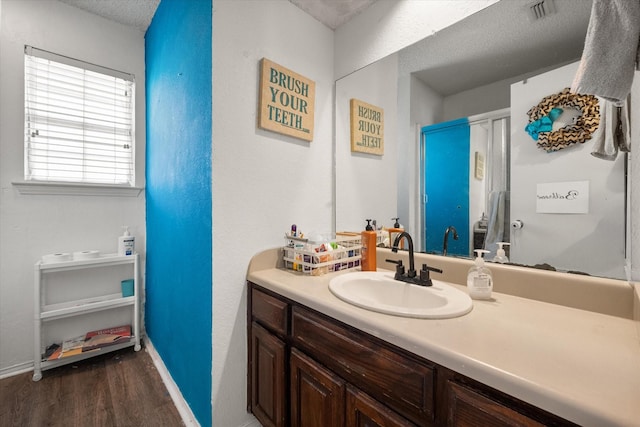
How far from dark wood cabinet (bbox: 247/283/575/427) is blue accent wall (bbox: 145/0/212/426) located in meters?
0.27

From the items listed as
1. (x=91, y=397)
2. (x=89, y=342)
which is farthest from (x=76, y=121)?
(x=91, y=397)

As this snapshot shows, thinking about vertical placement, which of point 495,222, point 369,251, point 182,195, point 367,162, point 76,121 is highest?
point 76,121

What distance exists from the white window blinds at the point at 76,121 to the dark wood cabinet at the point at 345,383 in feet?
5.83

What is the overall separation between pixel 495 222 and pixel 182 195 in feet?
5.08

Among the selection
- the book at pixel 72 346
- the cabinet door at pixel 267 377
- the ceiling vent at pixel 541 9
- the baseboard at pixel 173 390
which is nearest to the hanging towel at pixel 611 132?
the ceiling vent at pixel 541 9

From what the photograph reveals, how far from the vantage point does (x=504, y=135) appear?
1.08m

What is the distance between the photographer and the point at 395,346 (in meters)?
0.73

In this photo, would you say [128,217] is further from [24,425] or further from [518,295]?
[518,295]

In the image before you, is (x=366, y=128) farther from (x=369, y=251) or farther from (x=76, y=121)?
(x=76, y=121)

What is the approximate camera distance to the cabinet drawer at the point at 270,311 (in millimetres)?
1137

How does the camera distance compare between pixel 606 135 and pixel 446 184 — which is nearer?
pixel 606 135

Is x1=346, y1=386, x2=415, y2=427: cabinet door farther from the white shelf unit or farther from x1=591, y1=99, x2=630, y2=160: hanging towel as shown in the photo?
the white shelf unit

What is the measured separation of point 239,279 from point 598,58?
144cm

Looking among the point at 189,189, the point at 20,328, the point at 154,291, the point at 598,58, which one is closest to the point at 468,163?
the point at 598,58
